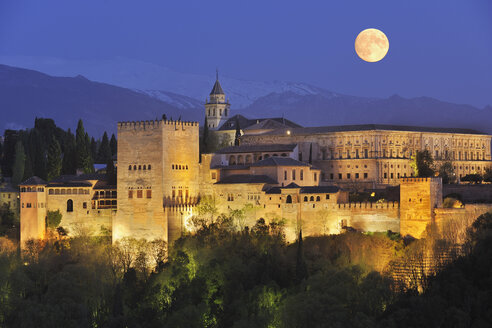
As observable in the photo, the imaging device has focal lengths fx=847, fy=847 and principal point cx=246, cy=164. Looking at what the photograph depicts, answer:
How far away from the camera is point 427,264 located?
141 feet

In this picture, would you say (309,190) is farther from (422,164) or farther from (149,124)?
(422,164)

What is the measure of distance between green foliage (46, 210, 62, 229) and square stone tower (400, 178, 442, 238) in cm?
2265

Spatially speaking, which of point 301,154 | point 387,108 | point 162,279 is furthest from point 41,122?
point 387,108

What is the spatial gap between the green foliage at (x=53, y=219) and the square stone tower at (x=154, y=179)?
3.93 m

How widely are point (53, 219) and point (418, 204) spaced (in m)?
24.0

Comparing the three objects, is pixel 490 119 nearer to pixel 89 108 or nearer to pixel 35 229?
pixel 35 229

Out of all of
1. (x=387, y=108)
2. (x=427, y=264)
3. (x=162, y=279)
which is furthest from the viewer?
(x=387, y=108)

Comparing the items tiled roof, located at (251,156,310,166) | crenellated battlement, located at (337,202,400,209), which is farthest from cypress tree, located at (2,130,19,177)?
crenellated battlement, located at (337,202,400,209)

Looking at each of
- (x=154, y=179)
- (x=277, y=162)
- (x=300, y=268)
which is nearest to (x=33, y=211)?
(x=154, y=179)

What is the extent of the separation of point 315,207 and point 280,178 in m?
5.23

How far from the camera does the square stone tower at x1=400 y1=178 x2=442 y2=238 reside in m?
49.2

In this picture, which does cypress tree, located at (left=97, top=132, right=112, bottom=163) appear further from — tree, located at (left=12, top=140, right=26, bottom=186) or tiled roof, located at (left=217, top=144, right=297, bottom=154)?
tiled roof, located at (left=217, top=144, right=297, bottom=154)

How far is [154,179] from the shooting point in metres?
54.9

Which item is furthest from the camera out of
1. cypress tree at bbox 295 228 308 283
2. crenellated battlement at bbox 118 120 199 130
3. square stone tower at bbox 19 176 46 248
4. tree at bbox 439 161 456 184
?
tree at bbox 439 161 456 184
